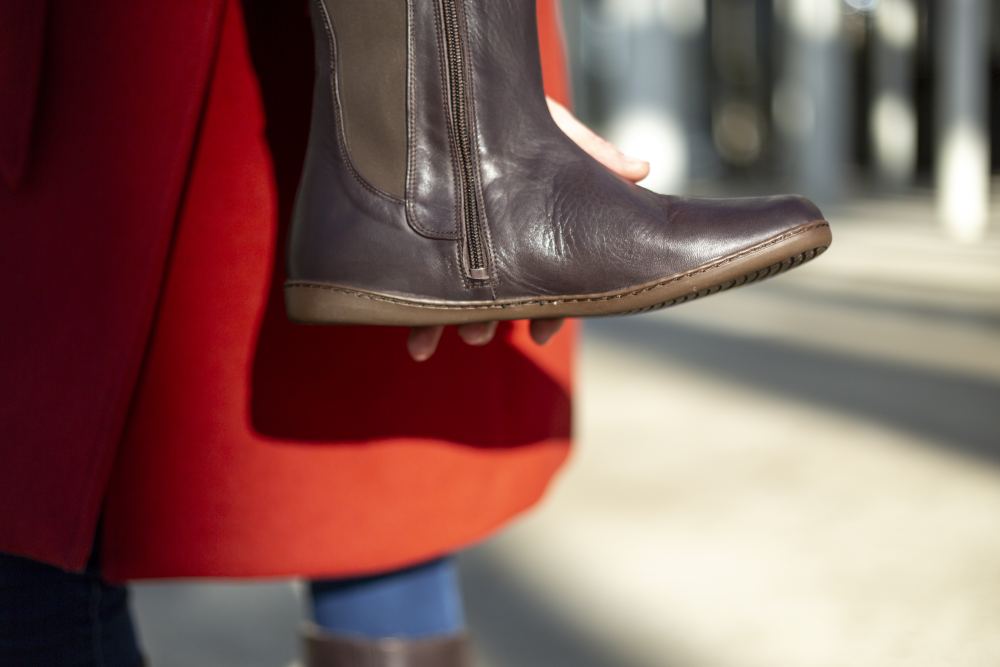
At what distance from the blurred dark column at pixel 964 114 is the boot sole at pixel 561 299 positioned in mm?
5656

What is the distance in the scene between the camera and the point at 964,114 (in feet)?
19.7

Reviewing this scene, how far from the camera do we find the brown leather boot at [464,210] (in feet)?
1.94

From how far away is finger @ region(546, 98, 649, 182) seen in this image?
27.3 inches

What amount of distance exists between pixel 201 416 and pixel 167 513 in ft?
0.21

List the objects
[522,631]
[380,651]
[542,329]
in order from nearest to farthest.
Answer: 1. [542,329]
2. [380,651]
3. [522,631]

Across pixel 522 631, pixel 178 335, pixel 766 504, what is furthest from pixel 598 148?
pixel 766 504

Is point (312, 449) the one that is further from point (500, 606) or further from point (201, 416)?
point (500, 606)

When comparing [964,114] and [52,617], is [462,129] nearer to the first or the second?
[52,617]

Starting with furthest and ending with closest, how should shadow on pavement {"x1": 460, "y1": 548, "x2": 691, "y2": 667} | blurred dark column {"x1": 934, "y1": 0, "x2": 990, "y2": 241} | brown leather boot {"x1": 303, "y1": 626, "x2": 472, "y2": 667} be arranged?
blurred dark column {"x1": 934, "y1": 0, "x2": 990, "y2": 241}, shadow on pavement {"x1": 460, "y1": 548, "x2": 691, "y2": 667}, brown leather boot {"x1": 303, "y1": 626, "x2": 472, "y2": 667}

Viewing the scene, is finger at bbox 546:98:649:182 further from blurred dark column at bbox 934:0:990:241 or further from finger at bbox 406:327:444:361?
blurred dark column at bbox 934:0:990:241

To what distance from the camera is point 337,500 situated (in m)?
0.74

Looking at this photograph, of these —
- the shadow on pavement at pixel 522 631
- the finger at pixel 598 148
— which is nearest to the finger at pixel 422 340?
the finger at pixel 598 148

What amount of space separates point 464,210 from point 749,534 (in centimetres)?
147

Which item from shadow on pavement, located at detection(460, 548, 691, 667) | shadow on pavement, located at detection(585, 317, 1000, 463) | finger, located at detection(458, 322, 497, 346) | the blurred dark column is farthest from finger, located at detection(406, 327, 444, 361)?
the blurred dark column
